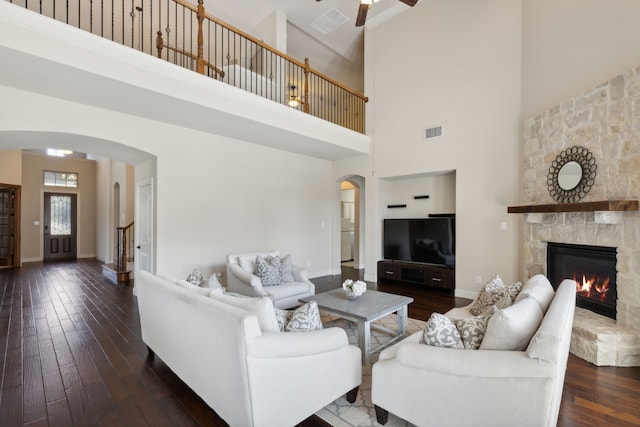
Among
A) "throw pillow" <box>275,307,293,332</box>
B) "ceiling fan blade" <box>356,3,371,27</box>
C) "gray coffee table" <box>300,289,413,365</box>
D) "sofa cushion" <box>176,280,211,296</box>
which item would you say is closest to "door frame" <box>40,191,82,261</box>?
"sofa cushion" <box>176,280,211,296</box>

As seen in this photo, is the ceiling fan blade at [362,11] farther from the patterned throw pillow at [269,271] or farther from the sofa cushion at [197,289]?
the sofa cushion at [197,289]

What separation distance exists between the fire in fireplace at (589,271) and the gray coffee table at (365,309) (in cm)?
213

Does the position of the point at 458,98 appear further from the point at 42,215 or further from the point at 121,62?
the point at 42,215

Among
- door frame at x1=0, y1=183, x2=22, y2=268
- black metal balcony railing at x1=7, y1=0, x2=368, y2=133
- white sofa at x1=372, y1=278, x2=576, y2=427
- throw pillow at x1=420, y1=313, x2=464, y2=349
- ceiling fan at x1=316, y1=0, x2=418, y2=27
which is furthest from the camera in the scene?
door frame at x1=0, y1=183, x2=22, y2=268

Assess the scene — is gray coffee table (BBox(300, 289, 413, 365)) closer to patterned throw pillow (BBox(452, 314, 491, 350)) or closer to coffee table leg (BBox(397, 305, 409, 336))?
coffee table leg (BBox(397, 305, 409, 336))

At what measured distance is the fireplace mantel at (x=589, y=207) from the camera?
114 inches

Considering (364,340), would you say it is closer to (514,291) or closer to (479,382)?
(479,382)

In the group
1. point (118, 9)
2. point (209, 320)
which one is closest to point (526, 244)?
point (209, 320)

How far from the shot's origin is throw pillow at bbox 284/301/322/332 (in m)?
2.01

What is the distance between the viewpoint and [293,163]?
260 inches

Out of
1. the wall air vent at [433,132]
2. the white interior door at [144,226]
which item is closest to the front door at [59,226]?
the white interior door at [144,226]

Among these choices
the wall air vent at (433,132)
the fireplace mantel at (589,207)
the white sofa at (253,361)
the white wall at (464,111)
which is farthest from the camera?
the wall air vent at (433,132)

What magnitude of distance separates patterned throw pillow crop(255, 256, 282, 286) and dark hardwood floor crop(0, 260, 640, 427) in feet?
5.22

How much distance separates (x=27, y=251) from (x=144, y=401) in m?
10.2
